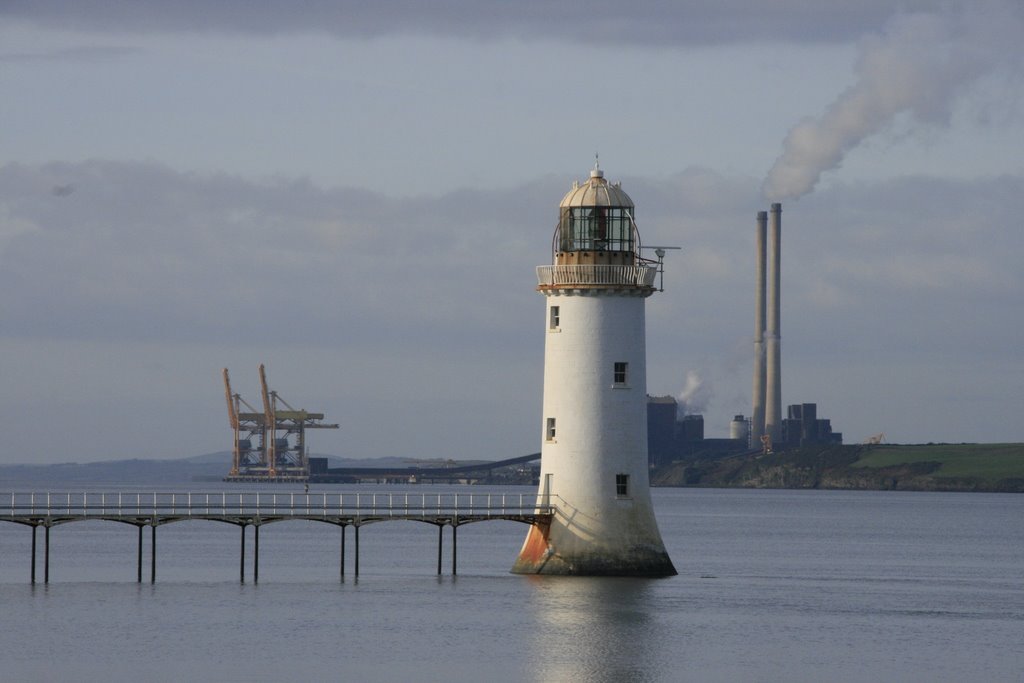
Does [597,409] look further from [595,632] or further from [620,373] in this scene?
[595,632]

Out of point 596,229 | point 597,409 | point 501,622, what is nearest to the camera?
point 501,622

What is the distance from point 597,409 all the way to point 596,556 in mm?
5268

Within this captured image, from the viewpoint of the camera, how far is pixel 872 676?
48156mm

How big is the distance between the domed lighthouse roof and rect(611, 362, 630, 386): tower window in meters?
6.00

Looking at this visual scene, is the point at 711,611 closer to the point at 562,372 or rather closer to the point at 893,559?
the point at 562,372

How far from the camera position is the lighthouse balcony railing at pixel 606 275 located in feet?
213

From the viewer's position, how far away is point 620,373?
2557 inches

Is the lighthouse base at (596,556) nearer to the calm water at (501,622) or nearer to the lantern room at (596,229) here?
the calm water at (501,622)

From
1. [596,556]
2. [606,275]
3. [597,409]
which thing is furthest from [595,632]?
[606,275]

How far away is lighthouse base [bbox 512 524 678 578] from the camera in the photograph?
6500cm

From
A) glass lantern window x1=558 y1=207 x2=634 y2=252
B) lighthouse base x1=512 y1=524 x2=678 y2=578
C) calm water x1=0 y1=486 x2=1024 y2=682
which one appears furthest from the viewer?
glass lantern window x1=558 y1=207 x2=634 y2=252

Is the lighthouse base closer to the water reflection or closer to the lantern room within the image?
the water reflection

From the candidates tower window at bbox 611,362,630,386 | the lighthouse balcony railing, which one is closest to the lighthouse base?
tower window at bbox 611,362,630,386

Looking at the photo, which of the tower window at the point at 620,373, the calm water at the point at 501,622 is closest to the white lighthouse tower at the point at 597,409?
the tower window at the point at 620,373
